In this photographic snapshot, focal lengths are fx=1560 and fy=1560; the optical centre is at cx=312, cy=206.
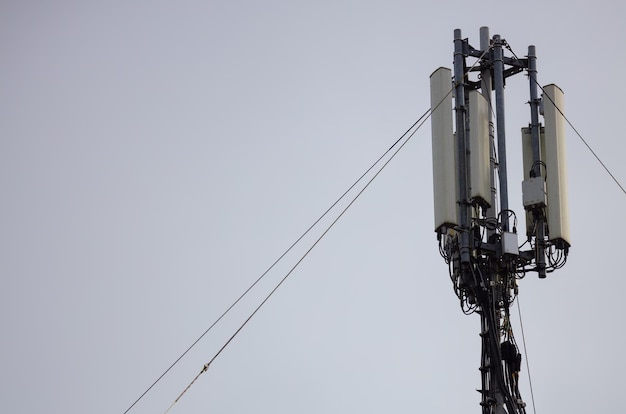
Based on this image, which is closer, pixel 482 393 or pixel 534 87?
pixel 482 393

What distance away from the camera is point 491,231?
135ft

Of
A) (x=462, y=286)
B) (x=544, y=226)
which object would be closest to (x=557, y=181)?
(x=544, y=226)

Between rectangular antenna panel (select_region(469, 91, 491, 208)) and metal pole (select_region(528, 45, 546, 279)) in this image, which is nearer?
rectangular antenna panel (select_region(469, 91, 491, 208))

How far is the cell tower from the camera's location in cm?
4053

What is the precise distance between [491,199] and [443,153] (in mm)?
1829

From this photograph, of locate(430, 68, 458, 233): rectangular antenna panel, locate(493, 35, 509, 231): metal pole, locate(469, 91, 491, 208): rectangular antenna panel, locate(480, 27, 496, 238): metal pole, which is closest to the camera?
locate(430, 68, 458, 233): rectangular antenna panel

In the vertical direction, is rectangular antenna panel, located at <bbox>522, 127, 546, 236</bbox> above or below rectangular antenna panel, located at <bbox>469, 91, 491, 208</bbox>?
above

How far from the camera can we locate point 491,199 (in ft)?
135

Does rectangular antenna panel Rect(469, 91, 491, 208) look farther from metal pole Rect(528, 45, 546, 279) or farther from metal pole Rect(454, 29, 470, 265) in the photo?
metal pole Rect(528, 45, 546, 279)

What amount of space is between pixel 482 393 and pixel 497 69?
8870 mm

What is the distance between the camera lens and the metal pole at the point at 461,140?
40.6 meters

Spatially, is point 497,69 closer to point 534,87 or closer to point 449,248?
point 534,87

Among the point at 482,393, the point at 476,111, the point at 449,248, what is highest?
the point at 476,111

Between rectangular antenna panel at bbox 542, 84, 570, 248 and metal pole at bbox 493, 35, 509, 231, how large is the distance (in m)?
1.25
